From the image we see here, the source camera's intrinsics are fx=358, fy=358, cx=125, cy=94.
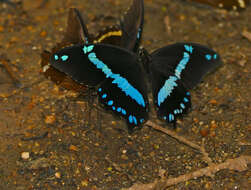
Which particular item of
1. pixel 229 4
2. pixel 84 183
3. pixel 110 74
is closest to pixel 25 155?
pixel 84 183

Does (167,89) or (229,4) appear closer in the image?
(167,89)

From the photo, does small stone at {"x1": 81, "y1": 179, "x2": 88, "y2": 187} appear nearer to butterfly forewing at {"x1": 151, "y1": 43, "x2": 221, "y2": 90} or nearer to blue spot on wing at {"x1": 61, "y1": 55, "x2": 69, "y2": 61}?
blue spot on wing at {"x1": 61, "y1": 55, "x2": 69, "y2": 61}

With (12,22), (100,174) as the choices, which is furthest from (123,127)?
(12,22)

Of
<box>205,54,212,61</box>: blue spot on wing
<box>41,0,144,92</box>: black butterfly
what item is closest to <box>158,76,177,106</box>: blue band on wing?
<box>205,54,212,61</box>: blue spot on wing

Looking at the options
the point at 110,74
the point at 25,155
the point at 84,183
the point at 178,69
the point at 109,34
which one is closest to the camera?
the point at 84,183

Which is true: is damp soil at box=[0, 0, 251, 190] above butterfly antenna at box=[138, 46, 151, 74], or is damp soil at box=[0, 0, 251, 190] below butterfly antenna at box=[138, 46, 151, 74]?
below

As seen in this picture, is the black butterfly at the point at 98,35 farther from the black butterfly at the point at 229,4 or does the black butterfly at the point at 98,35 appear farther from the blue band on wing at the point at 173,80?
the black butterfly at the point at 229,4

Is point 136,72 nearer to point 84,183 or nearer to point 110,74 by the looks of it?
point 110,74

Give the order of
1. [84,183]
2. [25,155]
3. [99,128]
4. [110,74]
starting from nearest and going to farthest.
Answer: [84,183] → [25,155] → [110,74] → [99,128]
